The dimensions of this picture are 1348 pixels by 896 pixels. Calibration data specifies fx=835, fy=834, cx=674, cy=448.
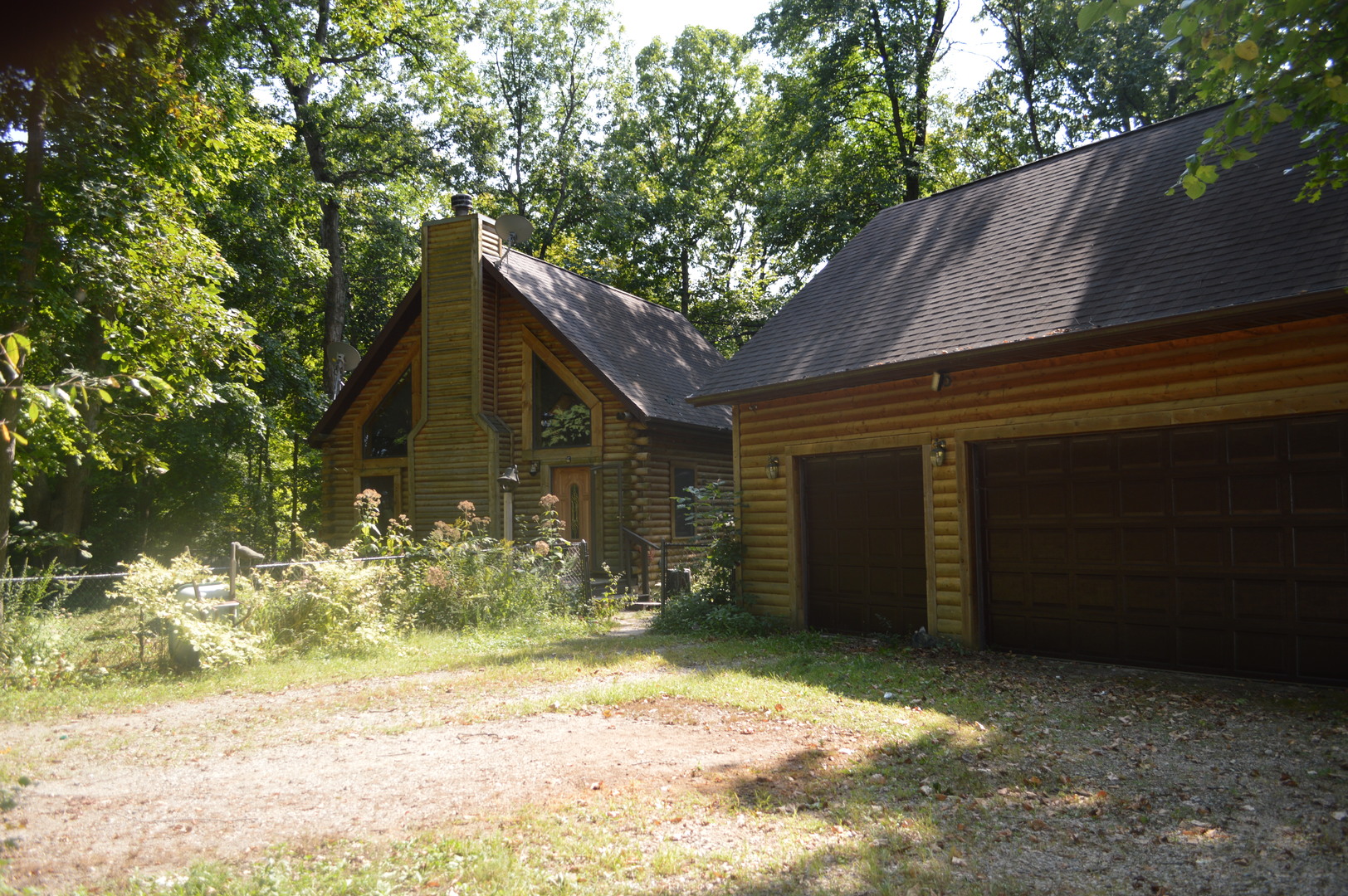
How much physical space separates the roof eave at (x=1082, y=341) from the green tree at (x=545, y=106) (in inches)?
866

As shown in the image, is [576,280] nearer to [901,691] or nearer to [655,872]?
[901,691]

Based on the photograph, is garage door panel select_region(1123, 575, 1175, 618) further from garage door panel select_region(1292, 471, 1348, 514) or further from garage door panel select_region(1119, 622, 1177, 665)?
garage door panel select_region(1292, 471, 1348, 514)

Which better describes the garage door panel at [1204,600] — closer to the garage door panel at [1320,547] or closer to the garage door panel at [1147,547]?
the garage door panel at [1147,547]

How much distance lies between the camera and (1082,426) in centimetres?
857

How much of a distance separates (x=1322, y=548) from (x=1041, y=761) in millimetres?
3838

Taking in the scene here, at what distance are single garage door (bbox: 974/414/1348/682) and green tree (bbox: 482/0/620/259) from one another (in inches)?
956

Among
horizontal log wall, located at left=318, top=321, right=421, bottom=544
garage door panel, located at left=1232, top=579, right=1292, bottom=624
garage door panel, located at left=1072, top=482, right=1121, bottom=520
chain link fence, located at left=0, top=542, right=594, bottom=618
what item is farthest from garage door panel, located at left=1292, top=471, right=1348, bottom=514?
horizontal log wall, located at left=318, top=321, right=421, bottom=544

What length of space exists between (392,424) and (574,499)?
4.84 m

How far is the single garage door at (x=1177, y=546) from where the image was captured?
7270 mm

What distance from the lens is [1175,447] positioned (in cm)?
811

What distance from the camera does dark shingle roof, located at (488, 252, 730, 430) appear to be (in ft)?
53.9

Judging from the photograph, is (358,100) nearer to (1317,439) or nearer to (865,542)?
(865,542)

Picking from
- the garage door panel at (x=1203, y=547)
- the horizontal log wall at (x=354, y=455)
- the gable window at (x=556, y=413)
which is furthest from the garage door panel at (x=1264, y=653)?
the horizontal log wall at (x=354, y=455)

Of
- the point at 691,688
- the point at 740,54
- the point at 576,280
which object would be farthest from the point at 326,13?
the point at 691,688
